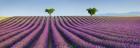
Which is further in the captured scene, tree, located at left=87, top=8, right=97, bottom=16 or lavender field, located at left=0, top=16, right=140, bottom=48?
tree, located at left=87, top=8, right=97, bottom=16

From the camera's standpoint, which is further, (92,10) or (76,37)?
(92,10)

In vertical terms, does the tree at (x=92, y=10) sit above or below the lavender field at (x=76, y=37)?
below

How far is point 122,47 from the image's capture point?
7312mm

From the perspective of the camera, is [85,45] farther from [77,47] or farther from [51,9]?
[51,9]

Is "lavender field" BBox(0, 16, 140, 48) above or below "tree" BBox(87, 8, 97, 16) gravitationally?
above

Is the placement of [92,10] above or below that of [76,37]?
below

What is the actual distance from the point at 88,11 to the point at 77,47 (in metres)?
57.0

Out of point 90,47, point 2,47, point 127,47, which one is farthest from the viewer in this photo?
point 2,47

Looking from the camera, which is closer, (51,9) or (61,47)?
(61,47)

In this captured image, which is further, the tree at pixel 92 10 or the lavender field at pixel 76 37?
the tree at pixel 92 10

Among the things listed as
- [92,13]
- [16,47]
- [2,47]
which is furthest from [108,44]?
[92,13]

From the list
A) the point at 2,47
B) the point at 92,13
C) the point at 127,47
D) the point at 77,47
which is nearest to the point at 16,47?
the point at 2,47

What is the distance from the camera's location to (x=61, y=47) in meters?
7.97

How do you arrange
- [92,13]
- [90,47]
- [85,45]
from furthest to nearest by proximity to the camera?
[92,13] → [85,45] → [90,47]
